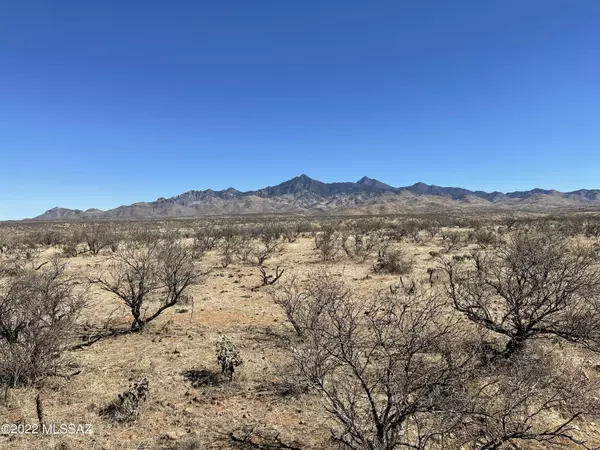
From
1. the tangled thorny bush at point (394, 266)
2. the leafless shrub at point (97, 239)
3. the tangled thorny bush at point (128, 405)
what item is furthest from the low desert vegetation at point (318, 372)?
the leafless shrub at point (97, 239)

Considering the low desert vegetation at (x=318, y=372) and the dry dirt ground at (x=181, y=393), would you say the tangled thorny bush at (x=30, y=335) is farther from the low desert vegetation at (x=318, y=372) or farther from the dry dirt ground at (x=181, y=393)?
the dry dirt ground at (x=181, y=393)

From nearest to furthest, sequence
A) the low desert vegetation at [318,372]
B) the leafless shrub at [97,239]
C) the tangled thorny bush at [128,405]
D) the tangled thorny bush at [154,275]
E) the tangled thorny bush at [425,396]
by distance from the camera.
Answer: the tangled thorny bush at [425,396], the low desert vegetation at [318,372], the tangled thorny bush at [128,405], the tangled thorny bush at [154,275], the leafless shrub at [97,239]

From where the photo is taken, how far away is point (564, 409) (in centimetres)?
584

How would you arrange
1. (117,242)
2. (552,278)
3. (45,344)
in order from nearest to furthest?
(45,344) < (552,278) < (117,242)

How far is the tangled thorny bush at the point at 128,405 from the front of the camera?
5.55m

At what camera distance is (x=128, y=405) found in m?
5.64

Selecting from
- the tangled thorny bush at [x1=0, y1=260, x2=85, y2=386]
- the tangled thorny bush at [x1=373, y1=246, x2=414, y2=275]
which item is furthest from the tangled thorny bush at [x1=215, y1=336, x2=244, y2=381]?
the tangled thorny bush at [x1=373, y1=246, x2=414, y2=275]

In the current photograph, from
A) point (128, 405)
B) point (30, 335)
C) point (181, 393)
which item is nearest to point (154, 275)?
point (30, 335)

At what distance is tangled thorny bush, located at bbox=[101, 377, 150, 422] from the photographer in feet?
18.2

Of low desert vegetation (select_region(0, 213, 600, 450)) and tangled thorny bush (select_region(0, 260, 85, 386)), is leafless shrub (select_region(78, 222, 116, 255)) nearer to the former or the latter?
low desert vegetation (select_region(0, 213, 600, 450))

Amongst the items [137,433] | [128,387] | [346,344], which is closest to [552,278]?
[346,344]

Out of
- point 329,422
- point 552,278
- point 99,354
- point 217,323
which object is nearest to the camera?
point 329,422

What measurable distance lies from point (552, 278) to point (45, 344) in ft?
32.9

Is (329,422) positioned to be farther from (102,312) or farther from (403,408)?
(102,312)
